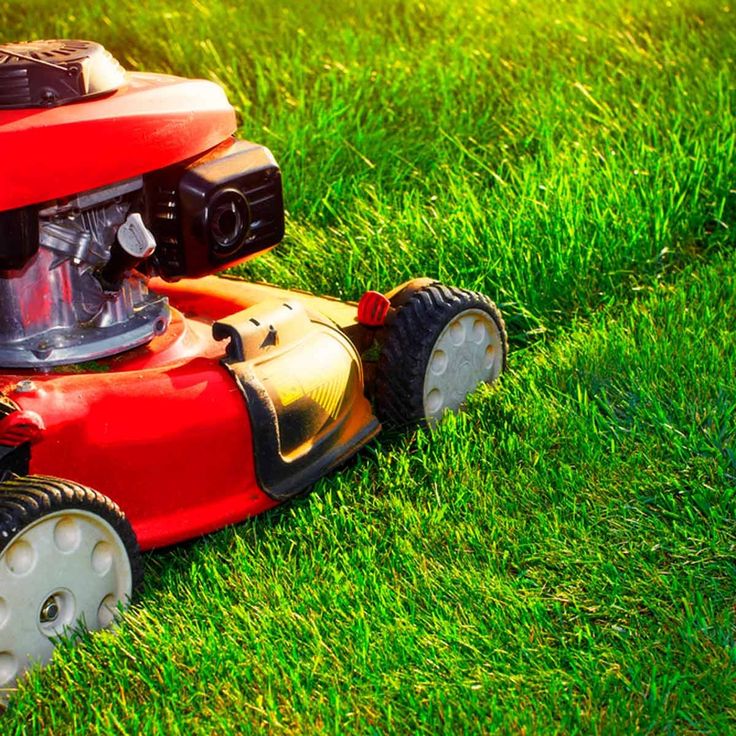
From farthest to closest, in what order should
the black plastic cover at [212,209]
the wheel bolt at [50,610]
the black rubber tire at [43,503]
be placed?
the black plastic cover at [212,209] < the wheel bolt at [50,610] < the black rubber tire at [43,503]

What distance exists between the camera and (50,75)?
2.27m

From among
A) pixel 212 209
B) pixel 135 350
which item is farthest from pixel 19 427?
pixel 212 209

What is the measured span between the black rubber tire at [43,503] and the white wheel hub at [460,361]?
81cm

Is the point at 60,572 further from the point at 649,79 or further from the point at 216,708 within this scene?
the point at 649,79

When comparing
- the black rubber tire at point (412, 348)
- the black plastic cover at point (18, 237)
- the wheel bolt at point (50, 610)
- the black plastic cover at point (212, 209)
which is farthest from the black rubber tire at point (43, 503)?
the black rubber tire at point (412, 348)

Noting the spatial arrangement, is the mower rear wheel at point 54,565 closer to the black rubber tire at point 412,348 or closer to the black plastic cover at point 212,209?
the black plastic cover at point 212,209

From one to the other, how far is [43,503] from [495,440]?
986mm

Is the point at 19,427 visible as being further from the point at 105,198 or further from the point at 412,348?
the point at 412,348

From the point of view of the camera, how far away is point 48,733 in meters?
1.96

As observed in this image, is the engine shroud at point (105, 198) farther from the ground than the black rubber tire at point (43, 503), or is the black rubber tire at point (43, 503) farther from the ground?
the engine shroud at point (105, 198)

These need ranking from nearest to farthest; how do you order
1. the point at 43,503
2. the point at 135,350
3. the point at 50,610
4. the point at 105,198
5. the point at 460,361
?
the point at 43,503, the point at 50,610, the point at 105,198, the point at 135,350, the point at 460,361

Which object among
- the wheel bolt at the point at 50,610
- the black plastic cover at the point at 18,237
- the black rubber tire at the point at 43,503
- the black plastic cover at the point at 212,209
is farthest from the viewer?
the black plastic cover at the point at 212,209

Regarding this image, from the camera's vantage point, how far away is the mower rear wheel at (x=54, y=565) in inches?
78.0

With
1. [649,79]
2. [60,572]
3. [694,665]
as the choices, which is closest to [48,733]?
[60,572]
